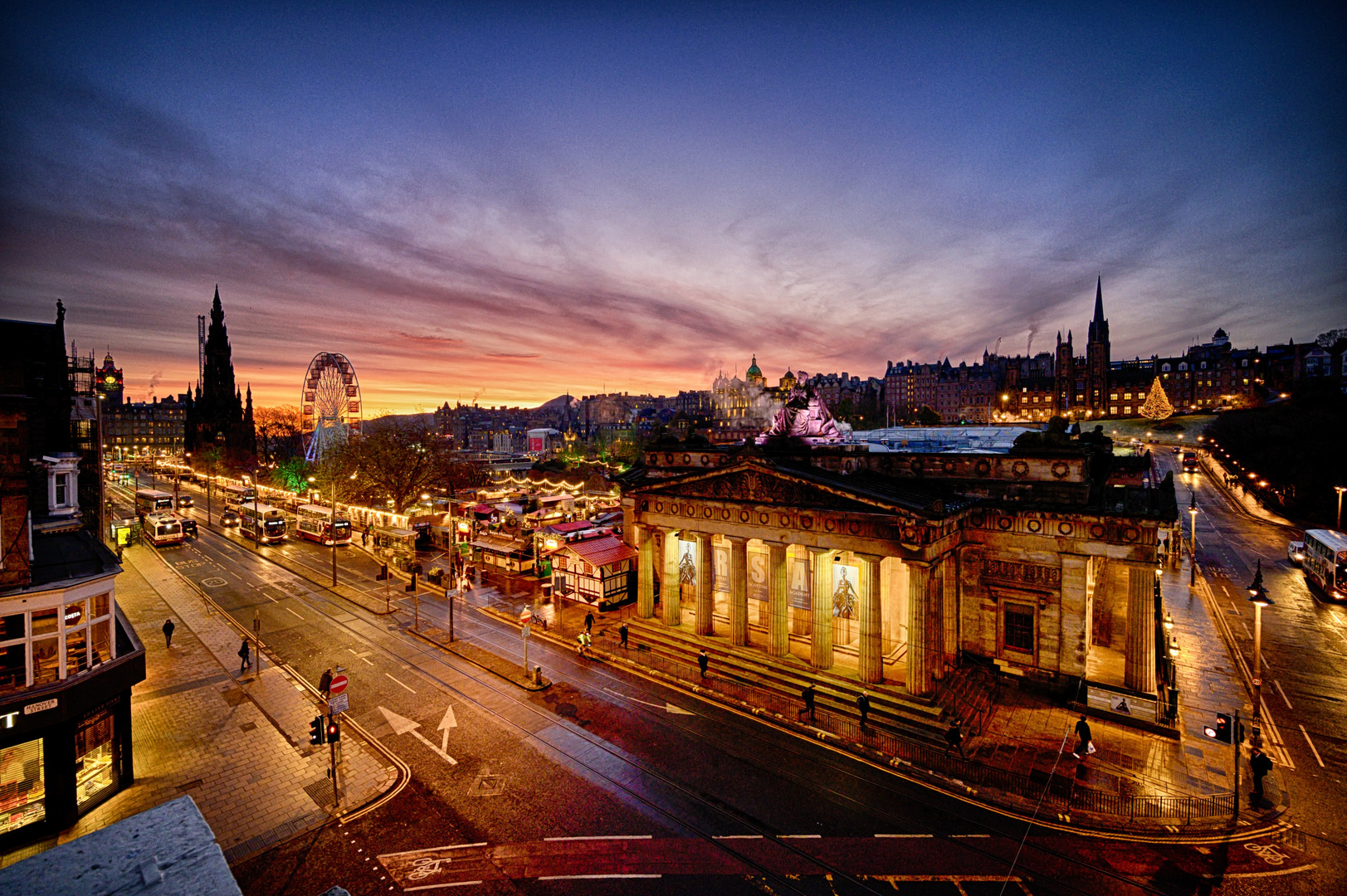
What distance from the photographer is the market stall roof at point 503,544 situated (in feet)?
150

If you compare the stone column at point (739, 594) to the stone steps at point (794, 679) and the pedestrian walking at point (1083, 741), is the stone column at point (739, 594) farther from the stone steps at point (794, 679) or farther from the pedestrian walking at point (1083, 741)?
the pedestrian walking at point (1083, 741)

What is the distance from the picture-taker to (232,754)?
1989cm

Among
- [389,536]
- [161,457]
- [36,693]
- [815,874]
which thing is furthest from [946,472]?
[161,457]

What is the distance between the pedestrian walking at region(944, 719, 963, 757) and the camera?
19484 millimetres

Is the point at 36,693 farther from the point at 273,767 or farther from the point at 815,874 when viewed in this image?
the point at 815,874

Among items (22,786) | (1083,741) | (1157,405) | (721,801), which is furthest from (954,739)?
(1157,405)

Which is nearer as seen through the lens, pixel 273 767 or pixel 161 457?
pixel 273 767

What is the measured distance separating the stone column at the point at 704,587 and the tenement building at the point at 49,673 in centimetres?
→ 2166

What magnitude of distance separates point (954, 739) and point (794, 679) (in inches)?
274

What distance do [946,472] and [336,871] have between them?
2686 centimetres

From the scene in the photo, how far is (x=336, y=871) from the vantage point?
1448cm

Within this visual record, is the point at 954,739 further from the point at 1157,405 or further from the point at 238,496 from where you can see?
the point at 1157,405

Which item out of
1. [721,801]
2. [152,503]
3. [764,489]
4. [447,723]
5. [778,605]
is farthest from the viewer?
[152,503]

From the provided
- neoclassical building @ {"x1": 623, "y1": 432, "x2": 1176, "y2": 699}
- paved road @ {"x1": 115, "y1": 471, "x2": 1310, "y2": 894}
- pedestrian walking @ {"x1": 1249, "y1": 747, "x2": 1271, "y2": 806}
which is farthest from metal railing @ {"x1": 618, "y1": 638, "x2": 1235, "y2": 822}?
neoclassical building @ {"x1": 623, "y1": 432, "x2": 1176, "y2": 699}
